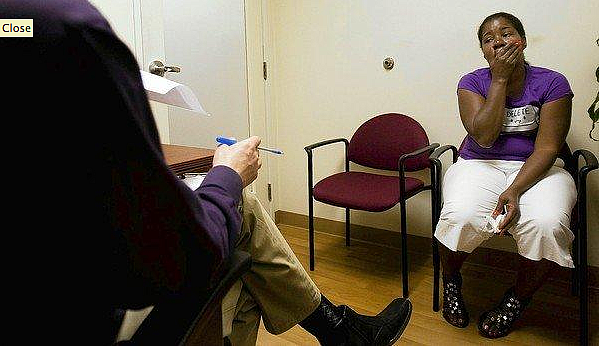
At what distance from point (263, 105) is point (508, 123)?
160 cm

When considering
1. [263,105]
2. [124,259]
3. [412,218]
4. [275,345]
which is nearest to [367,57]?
[263,105]

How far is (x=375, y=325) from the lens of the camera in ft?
5.03

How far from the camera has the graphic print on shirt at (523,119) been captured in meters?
1.94

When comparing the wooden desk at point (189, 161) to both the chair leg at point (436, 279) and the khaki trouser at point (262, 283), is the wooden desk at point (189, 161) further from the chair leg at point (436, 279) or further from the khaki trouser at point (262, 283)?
the chair leg at point (436, 279)

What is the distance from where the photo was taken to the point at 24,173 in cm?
48

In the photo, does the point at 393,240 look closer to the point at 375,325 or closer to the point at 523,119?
the point at 523,119

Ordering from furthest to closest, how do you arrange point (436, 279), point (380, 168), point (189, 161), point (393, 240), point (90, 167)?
1. point (393, 240)
2. point (380, 168)
3. point (436, 279)
4. point (189, 161)
5. point (90, 167)

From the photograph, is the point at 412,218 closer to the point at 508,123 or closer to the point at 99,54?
the point at 508,123

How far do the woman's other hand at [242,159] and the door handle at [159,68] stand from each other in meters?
1.52

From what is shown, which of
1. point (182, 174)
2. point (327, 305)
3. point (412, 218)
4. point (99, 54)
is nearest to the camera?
point (99, 54)

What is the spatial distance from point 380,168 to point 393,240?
472 mm

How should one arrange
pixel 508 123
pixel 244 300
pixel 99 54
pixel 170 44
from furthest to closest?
pixel 170 44, pixel 508 123, pixel 244 300, pixel 99 54

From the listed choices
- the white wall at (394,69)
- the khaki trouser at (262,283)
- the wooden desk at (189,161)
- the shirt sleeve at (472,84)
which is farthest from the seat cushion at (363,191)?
the khaki trouser at (262,283)

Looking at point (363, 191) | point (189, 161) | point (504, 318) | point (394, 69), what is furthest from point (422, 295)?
point (189, 161)
